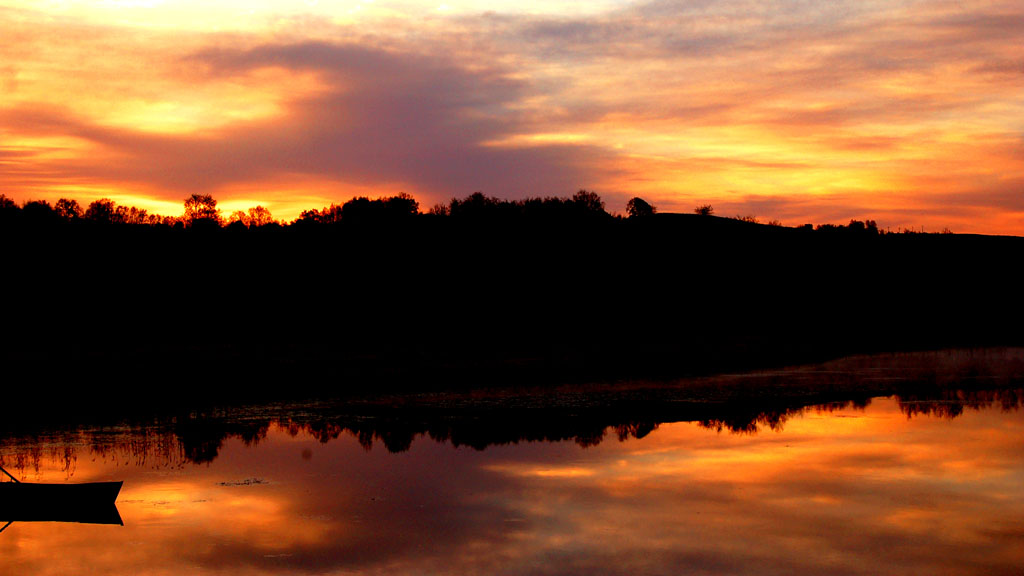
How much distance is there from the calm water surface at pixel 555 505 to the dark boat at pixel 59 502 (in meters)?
0.34

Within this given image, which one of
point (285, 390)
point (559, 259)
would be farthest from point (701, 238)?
point (285, 390)

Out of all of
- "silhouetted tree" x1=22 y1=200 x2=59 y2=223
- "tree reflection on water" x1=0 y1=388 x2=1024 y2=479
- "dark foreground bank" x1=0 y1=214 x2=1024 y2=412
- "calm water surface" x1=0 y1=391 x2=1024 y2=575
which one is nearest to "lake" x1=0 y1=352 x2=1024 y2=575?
"calm water surface" x1=0 y1=391 x2=1024 y2=575

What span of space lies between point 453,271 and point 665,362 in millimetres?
48376

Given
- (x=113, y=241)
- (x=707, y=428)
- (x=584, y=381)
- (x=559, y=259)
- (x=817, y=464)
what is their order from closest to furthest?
(x=817, y=464) < (x=707, y=428) < (x=584, y=381) < (x=113, y=241) < (x=559, y=259)

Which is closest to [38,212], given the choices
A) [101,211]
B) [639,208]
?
[101,211]

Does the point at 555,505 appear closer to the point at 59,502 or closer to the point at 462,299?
the point at 59,502

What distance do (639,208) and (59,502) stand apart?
429 ft

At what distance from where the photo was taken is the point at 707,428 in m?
33.6

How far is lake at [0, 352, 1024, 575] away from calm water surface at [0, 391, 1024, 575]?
0.06m

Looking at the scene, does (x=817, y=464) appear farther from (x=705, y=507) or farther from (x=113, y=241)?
(x=113, y=241)

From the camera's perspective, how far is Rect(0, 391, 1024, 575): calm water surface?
58.6ft

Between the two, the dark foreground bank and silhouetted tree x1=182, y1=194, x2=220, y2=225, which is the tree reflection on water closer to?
the dark foreground bank

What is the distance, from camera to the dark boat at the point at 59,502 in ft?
67.1

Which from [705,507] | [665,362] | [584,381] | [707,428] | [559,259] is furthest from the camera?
[559,259]
